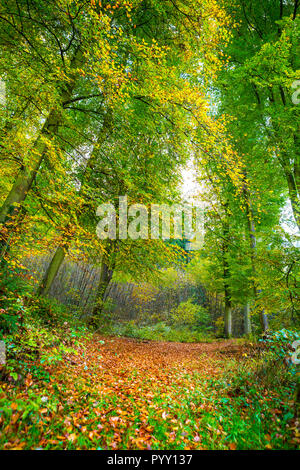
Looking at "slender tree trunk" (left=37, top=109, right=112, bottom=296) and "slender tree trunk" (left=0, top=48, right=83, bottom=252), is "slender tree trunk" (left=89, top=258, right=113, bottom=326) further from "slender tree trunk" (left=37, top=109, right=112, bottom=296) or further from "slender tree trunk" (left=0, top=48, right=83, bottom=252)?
"slender tree trunk" (left=0, top=48, right=83, bottom=252)

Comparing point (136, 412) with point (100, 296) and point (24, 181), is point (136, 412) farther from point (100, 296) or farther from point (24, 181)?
point (100, 296)

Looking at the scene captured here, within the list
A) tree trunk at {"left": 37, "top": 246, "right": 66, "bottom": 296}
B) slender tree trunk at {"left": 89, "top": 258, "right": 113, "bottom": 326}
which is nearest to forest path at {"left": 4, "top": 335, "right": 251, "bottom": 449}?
tree trunk at {"left": 37, "top": 246, "right": 66, "bottom": 296}

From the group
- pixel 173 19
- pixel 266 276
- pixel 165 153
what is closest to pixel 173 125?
pixel 165 153

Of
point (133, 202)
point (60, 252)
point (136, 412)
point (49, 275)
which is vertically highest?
point (133, 202)

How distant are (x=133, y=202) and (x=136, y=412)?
413 centimetres

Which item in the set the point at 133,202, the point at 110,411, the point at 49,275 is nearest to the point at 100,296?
the point at 49,275

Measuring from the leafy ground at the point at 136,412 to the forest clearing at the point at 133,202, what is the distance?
0.02 m

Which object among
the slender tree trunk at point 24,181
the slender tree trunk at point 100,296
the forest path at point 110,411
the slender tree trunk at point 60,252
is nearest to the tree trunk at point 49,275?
the slender tree trunk at point 60,252

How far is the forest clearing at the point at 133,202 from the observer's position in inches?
86.5

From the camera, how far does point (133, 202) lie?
530 centimetres

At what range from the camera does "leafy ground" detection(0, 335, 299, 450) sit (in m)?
1.84

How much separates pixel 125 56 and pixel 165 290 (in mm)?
12905

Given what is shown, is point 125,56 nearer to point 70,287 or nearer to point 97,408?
point 97,408

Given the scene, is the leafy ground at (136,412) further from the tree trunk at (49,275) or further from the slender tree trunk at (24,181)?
the tree trunk at (49,275)
